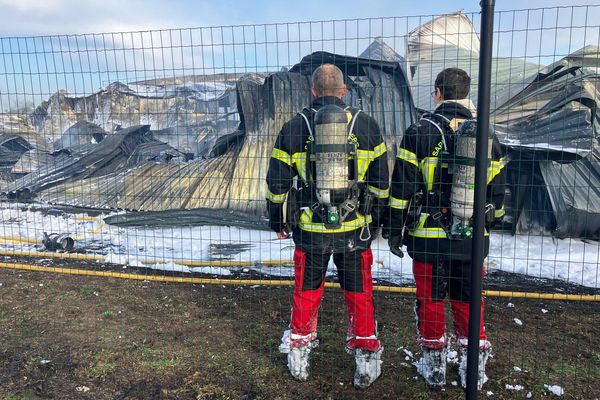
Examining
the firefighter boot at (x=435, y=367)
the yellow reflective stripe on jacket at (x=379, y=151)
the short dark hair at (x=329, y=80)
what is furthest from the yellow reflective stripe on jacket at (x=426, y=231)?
the short dark hair at (x=329, y=80)

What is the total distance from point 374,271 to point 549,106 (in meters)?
3.99

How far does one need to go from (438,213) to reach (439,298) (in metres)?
0.60

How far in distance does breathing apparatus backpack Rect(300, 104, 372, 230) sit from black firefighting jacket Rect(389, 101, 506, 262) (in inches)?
11.8

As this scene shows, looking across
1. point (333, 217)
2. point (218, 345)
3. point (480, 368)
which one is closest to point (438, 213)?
point (333, 217)

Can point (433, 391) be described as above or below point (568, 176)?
below

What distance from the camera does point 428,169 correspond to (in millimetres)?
3260

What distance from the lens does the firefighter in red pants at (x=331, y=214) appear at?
336cm

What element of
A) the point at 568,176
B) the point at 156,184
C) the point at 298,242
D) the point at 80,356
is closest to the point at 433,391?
the point at 298,242

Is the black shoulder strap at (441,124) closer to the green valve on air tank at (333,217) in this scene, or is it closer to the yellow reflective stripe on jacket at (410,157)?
the yellow reflective stripe on jacket at (410,157)

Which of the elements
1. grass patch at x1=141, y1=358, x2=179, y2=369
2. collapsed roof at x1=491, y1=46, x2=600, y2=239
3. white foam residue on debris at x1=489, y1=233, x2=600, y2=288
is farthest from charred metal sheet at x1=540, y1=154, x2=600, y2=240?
grass patch at x1=141, y1=358, x2=179, y2=369

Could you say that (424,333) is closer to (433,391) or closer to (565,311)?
(433,391)

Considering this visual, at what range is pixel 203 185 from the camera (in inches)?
357

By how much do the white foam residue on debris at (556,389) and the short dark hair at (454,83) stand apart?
6.88 ft

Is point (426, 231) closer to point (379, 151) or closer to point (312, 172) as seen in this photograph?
point (379, 151)
